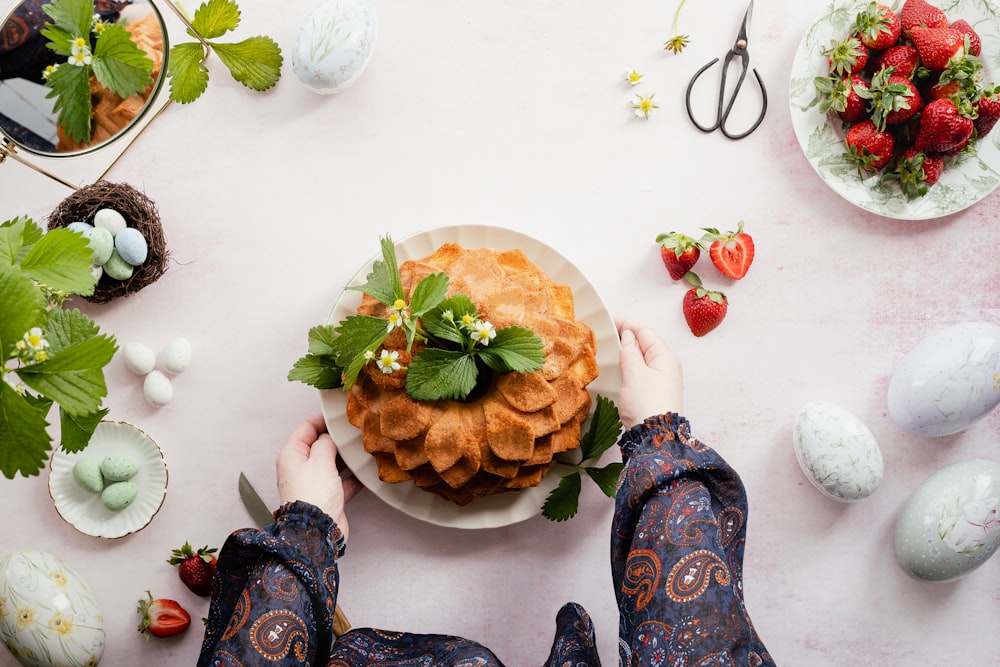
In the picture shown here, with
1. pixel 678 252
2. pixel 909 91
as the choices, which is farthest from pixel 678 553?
pixel 909 91

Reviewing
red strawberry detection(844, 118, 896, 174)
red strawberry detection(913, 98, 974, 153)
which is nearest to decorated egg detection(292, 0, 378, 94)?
red strawberry detection(844, 118, 896, 174)

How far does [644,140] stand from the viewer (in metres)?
1.53

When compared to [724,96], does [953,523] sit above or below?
below

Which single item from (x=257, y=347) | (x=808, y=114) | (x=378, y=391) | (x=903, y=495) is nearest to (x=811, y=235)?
(x=808, y=114)

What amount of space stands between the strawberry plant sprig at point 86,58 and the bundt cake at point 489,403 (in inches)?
20.4

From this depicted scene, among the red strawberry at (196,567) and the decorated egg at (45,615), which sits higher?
the red strawberry at (196,567)

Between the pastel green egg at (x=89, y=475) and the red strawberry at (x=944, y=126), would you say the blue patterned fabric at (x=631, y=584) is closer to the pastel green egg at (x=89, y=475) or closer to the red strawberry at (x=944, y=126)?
the pastel green egg at (x=89, y=475)

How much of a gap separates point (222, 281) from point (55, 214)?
0.33 meters

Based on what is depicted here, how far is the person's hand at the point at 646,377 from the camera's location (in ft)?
4.33

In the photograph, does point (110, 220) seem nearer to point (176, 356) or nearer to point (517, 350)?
point (176, 356)

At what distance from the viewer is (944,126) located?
4.47ft

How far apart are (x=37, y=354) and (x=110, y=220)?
2.58 feet

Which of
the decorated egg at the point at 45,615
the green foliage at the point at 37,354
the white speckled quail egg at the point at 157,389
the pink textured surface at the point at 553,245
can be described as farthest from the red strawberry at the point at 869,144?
the decorated egg at the point at 45,615

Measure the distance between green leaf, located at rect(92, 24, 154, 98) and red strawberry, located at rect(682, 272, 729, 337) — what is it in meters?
1.05
